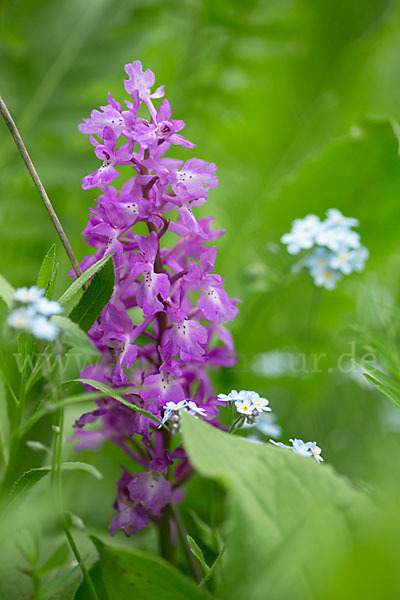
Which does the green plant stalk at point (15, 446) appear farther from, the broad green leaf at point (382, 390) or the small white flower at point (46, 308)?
the broad green leaf at point (382, 390)

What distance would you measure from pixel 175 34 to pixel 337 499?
4.35 ft

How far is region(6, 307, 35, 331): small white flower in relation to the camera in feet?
1.24

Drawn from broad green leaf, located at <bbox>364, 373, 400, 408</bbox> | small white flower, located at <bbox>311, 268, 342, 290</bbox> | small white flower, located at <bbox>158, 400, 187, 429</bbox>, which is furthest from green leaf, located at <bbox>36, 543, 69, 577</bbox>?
small white flower, located at <bbox>311, 268, 342, 290</bbox>

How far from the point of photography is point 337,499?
0.40m

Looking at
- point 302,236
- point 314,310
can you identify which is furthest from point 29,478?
point 314,310

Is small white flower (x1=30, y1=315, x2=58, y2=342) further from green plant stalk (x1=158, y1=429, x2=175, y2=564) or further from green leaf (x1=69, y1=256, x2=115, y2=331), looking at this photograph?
green plant stalk (x1=158, y1=429, x2=175, y2=564)

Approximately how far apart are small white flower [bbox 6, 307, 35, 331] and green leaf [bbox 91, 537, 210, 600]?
18cm

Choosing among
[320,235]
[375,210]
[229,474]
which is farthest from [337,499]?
[375,210]

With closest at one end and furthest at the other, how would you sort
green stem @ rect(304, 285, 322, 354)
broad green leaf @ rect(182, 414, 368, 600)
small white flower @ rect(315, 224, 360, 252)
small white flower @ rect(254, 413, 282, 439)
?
1. broad green leaf @ rect(182, 414, 368, 600)
2. small white flower @ rect(254, 413, 282, 439)
3. small white flower @ rect(315, 224, 360, 252)
4. green stem @ rect(304, 285, 322, 354)

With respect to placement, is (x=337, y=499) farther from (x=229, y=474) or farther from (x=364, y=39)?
(x=364, y=39)

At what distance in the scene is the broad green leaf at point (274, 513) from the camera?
356 millimetres

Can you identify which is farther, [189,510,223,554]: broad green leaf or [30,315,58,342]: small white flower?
[189,510,223,554]: broad green leaf

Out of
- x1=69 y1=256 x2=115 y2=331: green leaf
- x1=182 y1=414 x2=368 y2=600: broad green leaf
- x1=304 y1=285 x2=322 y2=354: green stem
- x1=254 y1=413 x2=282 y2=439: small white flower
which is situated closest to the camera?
x1=182 y1=414 x2=368 y2=600: broad green leaf

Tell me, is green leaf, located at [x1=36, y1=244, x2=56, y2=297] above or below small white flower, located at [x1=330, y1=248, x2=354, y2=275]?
below
